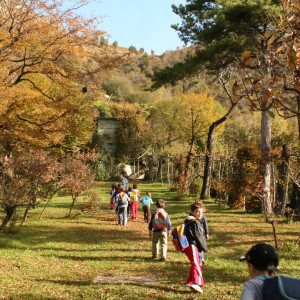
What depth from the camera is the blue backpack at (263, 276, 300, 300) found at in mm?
2311

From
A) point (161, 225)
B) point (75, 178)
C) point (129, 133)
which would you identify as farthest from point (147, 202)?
point (129, 133)

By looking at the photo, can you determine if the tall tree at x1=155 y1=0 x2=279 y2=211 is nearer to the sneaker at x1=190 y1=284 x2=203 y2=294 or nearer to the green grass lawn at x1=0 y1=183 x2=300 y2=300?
the green grass lawn at x1=0 y1=183 x2=300 y2=300

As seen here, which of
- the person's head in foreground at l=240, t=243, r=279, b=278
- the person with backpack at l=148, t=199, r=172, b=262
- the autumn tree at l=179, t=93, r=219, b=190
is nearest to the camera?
the person's head in foreground at l=240, t=243, r=279, b=278

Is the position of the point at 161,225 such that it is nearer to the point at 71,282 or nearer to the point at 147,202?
the point at 71,282

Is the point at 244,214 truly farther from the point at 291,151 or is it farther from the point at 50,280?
the point at 50,280

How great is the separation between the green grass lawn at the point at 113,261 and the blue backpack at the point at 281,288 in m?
4.33

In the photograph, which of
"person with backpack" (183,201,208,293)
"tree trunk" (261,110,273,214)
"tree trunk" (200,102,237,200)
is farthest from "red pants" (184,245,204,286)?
"tree trunk" (200,102,237,200)

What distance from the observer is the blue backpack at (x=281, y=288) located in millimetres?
2311

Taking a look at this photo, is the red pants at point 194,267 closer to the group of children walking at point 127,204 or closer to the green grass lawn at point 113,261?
the green grass lawn at point 113,261

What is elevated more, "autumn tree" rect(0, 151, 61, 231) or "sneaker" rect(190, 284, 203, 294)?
"autumn tree" rect(0, 151, 61, 231)

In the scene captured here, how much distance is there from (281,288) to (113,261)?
7494 millimetres

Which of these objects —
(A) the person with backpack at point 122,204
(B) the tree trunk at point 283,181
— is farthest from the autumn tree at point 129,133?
(A) the person with backpack at point 122,204

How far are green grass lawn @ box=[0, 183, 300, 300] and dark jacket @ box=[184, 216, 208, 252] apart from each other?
81cm

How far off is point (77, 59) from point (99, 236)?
19.0ft
